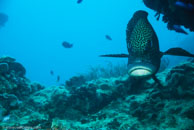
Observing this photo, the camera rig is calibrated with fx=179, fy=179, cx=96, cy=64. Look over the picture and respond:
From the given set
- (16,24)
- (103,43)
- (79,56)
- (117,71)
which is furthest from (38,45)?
(117,71)

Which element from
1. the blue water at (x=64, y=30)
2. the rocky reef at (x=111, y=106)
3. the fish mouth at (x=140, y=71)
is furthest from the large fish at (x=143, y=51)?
the blue water at (x=64, y=30)

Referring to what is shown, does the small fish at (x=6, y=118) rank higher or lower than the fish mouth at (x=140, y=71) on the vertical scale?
higher

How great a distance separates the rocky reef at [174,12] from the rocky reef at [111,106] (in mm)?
1177

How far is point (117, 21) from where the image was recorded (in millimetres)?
189250

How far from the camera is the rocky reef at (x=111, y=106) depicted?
379 centimetres

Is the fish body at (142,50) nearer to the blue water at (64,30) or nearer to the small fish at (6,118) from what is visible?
the small fish at (6,118)

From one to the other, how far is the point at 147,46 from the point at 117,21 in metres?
193

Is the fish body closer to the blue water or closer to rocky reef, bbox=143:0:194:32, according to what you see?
rocky reef, bbox=143:0:194:32

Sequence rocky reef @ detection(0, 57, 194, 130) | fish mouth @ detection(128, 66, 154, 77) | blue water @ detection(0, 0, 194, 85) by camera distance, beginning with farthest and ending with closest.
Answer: blue water @ detection(0, 0, 194, 85) < rocky reef @ detection(0, 57, 194, 130) < fish mouth @ detection(128, 66, 154, 77)

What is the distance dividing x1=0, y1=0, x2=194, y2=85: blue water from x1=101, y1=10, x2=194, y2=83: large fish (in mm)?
150352

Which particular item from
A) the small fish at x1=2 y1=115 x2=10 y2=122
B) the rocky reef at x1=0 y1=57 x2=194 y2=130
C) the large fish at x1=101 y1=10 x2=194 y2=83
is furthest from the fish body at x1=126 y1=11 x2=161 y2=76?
the small fish at x1=2 y1=115 x2=10 y2=122

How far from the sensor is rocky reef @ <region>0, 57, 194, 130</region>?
3789 mm

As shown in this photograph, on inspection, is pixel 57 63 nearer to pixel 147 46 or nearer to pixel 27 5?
pixel 27 5

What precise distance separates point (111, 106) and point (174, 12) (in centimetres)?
321
